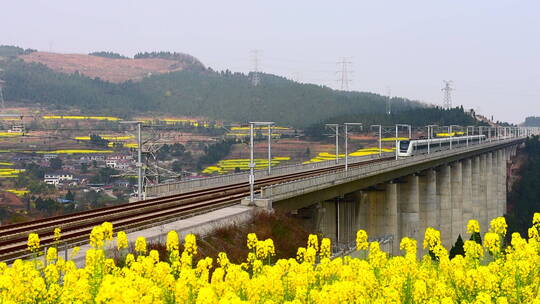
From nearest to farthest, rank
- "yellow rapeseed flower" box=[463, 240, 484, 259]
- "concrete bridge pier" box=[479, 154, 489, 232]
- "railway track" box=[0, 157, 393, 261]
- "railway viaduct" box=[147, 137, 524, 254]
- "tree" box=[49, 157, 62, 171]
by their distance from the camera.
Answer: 1. "yellow rapeseed flower" box=[463, 240, 484, 259]
2. "railway track" box=[0, 157, 393, 261]
3. "railway viaduct" box=[147, 137, 524, 254]
4. "concrete bridge pier" box=[479, 154, 489, 232]
5. "tree" box=[49, 157, 62, 171]

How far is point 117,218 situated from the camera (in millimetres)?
32062

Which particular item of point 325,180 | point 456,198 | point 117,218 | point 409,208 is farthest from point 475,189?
point 117,218

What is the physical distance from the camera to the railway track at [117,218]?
2566cm

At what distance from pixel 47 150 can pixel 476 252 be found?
13869cm

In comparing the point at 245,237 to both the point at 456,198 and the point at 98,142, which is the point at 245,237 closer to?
the point at 456,198

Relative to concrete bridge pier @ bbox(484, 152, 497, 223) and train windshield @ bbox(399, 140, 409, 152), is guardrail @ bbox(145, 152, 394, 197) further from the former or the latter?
concrete bridge pier @ bbox(484, 152, 497, 223)

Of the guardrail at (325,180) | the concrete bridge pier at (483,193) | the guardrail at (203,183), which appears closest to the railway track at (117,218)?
the guardrail at (203,183)

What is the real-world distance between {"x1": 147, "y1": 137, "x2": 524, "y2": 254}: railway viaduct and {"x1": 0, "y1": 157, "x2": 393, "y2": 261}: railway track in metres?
2.91

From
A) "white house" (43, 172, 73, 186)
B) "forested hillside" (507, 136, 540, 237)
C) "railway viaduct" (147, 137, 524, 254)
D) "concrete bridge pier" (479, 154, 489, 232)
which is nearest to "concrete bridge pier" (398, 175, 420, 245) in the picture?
"railway viaduct" (147, 137, 524, 254)

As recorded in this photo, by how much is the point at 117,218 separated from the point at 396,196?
4903 centimetres

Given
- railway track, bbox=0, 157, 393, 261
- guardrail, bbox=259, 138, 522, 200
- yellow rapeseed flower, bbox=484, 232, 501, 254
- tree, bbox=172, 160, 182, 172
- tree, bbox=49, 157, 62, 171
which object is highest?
yellow rapeseed flower, bbox=484, 232, 501, 254

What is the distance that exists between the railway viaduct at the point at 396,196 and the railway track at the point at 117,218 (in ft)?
9.55

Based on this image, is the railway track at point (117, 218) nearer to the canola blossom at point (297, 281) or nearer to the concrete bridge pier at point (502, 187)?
the canola blossom at point (297, 281)

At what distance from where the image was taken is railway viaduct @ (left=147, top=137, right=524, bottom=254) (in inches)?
1817
